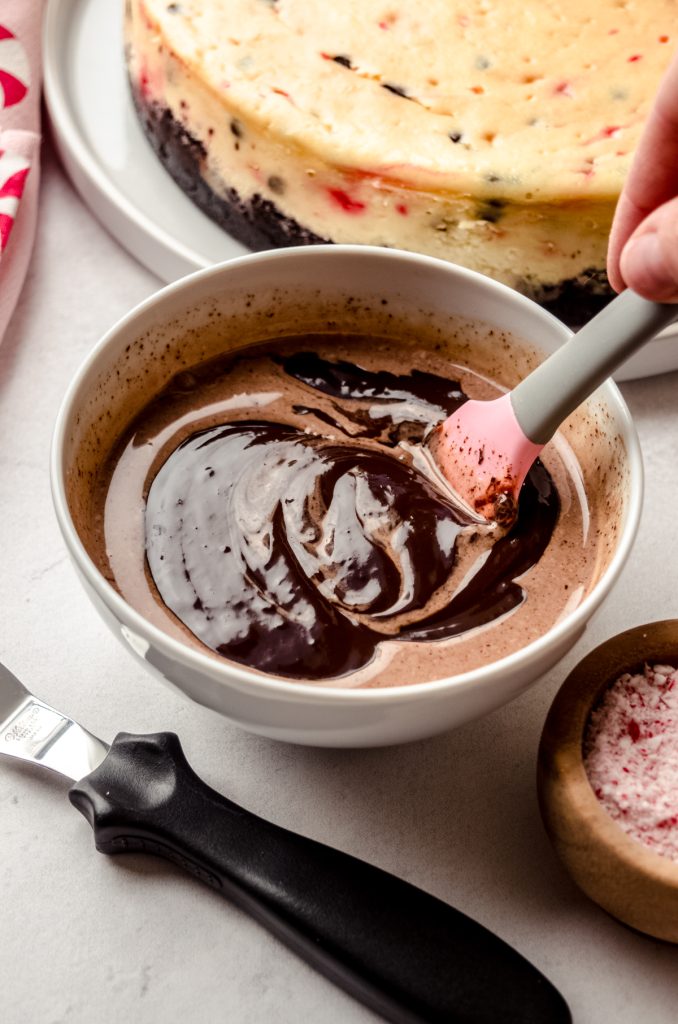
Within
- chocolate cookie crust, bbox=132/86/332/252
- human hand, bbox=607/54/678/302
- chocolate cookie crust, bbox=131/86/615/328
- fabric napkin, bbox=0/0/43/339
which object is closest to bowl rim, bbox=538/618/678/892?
human hand, bbox=607/54/678/302

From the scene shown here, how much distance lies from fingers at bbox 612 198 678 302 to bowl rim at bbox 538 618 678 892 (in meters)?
0.33

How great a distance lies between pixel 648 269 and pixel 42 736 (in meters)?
0.73

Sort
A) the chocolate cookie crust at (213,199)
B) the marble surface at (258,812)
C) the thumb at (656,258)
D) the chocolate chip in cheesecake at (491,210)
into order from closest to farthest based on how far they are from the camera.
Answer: the thumb at (656,258) < the marble surface at (258,812) < the chocolate chip in cheesecake at (491,210) < the chocolate cookie crust at (213,199)

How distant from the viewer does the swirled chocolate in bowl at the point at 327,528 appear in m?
1.11

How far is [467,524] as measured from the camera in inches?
48.1

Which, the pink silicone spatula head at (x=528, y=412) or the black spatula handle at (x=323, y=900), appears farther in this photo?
the pink silicone spatula head at (x=528, y=412)

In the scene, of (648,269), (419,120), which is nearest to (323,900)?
(648,269)

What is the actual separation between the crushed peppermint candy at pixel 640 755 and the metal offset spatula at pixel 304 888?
0.16 meters

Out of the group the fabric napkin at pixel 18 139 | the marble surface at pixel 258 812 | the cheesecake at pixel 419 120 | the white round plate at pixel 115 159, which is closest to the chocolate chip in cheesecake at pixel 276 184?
the cheesecake at pixel 419 120

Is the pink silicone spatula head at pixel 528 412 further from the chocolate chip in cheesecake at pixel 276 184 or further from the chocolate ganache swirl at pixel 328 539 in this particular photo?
the chocolate chip in cheesecake at pixel 276 184

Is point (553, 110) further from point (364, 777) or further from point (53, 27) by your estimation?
point (364, 777)

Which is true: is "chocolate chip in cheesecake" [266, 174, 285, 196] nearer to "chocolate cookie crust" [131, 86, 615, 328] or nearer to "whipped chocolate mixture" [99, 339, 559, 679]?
"chocolate cookie crust" [131, 86, 615, 328]

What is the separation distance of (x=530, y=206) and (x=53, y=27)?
2.79 feet

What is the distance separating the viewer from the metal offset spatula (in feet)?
3.28
